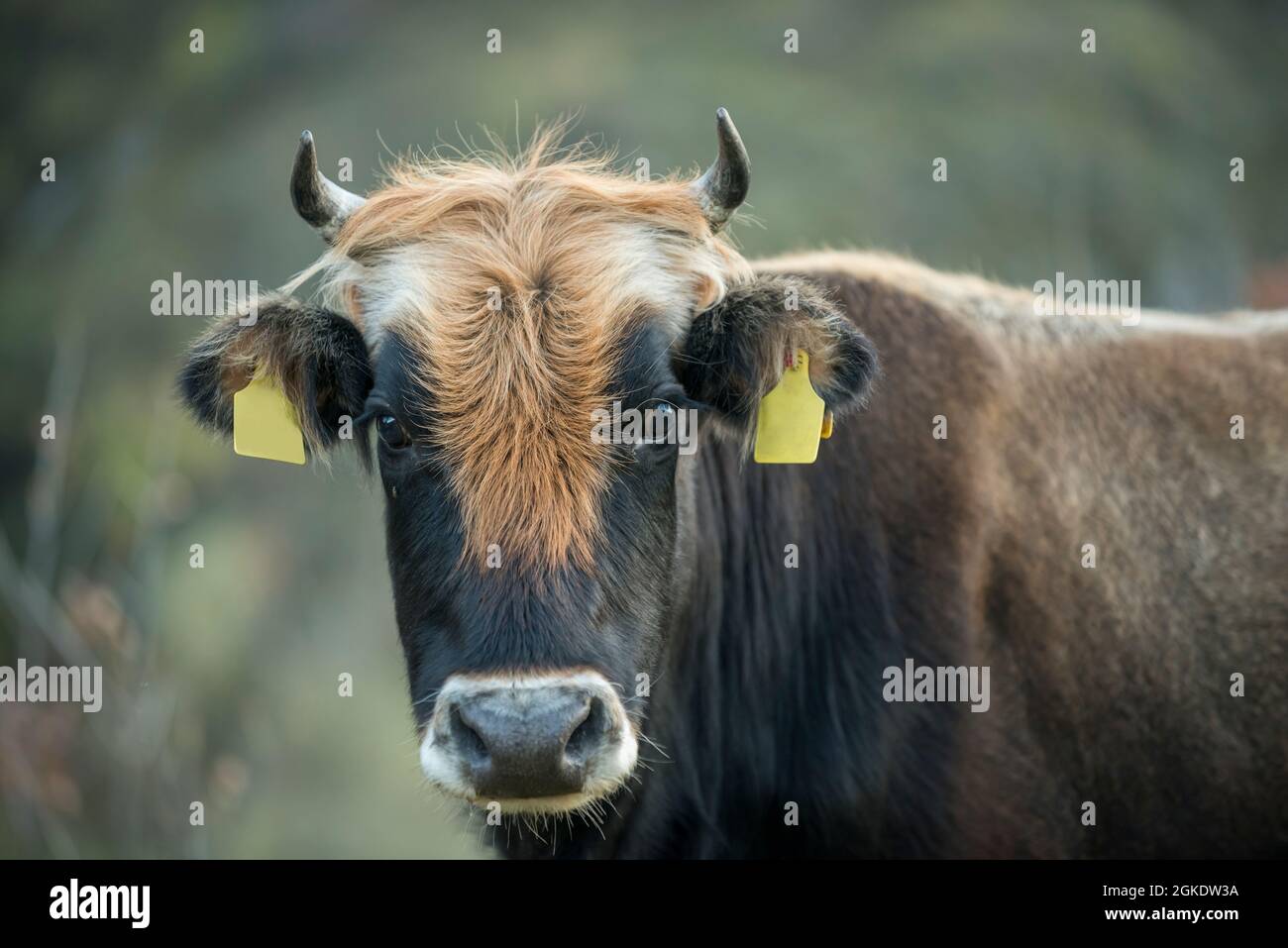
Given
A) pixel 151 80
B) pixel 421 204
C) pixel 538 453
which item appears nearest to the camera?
pixel 538 453

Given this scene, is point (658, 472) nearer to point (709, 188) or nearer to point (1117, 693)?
point (709, 188)

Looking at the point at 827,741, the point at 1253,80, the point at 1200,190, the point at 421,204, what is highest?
the point at 1253,80

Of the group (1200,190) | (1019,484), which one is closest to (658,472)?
(1019,484)

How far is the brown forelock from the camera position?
420 centimetres

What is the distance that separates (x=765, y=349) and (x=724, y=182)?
0.75m

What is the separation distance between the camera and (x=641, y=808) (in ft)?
16.5

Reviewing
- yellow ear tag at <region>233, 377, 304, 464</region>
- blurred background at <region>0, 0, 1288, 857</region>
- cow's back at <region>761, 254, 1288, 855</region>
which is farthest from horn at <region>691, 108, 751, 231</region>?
blurred background at <region>0, 0, 1288, 857</region>

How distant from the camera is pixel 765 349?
4.58 metres

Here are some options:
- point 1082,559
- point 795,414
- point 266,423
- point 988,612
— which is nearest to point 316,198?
point 266,423

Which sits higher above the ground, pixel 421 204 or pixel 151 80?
pixel 151 80

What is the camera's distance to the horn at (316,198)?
4.60 metres

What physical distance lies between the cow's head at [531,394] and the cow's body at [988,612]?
1.56ft
